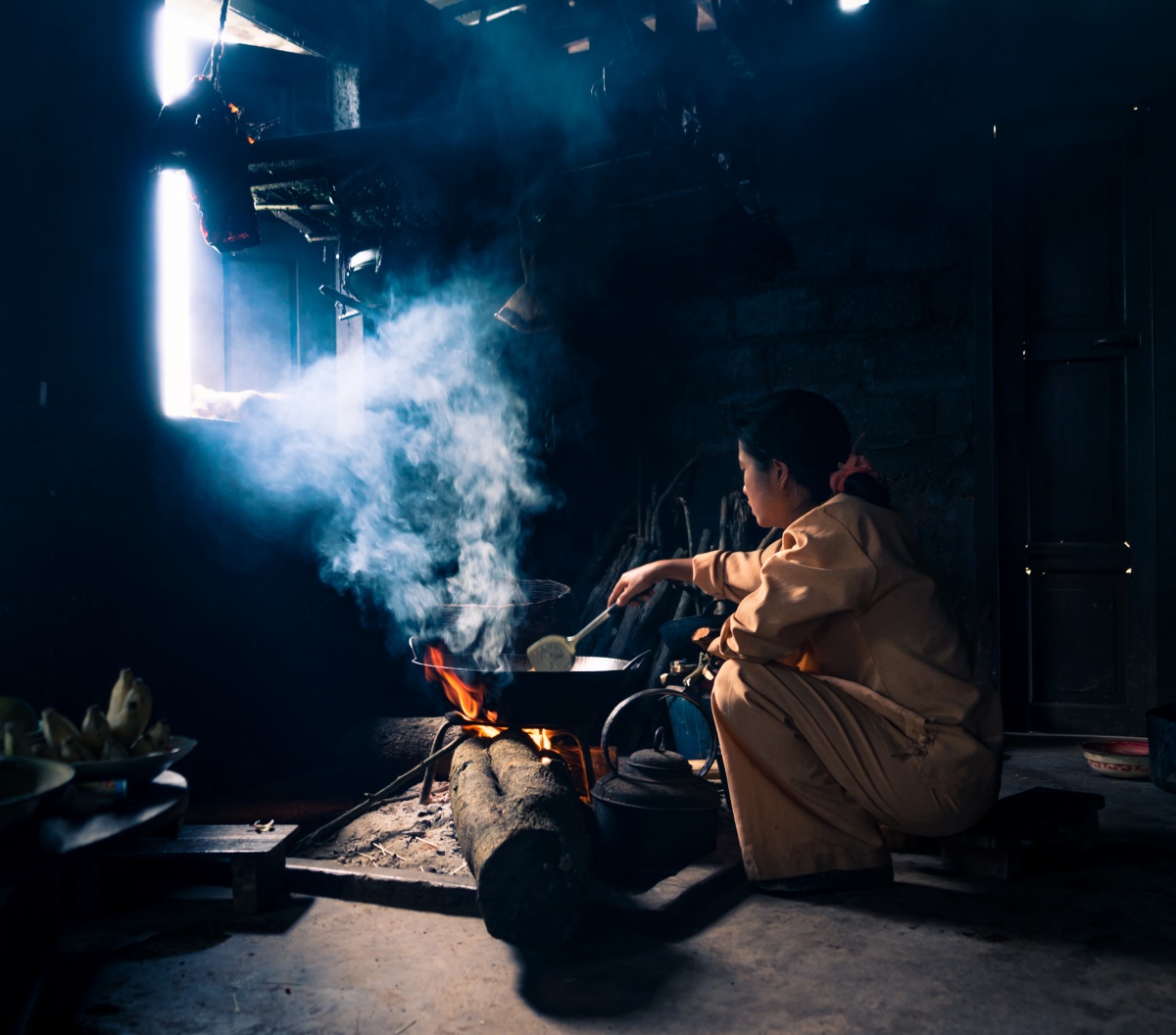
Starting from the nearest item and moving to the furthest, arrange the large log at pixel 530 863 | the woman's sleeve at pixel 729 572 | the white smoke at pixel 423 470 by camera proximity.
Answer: the large log at pixel 530 863 → the woman's sleeve at pixel 729 572 → the white smoke at pixel 423 470

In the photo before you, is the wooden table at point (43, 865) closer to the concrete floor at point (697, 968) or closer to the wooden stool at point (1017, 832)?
the concrete floor at point (697, 968)

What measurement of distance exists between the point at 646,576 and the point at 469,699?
38.3 inches

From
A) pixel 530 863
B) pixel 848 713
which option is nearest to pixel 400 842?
pixel 530 863

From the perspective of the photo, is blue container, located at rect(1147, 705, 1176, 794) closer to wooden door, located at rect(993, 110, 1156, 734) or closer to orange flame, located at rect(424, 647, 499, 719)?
wooden door, located at rect(993, 110, 1156, 734)

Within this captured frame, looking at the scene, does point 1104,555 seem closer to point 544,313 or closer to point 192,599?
point 544,313

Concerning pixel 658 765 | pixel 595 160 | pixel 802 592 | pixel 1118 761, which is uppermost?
pixel 595 160

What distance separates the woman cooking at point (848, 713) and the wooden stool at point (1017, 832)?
166 millimetres

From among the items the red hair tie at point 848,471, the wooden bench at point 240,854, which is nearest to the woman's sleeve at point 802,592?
the red hair tie at point 848,471

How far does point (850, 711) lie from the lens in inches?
135

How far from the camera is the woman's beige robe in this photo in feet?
11.0

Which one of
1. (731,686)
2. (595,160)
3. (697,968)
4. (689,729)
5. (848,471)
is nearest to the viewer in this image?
(697,968)

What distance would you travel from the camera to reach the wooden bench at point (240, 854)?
3342 millimetres

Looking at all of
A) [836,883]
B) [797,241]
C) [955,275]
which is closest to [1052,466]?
[955,275]

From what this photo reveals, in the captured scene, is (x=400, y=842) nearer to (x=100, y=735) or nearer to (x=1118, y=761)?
(x=100, y=735)
